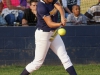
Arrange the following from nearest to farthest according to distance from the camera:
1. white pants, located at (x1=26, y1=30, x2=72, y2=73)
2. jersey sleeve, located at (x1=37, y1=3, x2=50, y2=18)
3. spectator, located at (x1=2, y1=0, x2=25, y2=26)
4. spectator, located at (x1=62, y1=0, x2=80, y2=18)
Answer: jersey sleeve, located at (x1=37, y1=3, x2=50, y2=18) → white pants, located at (x1=26, y1=30, x2=72, y2=73) → spectator, located at (x1=2, y1=0, x2=25, y2=26) → spectator, located at (x1=62, y1=0, x2=80, y2=18)

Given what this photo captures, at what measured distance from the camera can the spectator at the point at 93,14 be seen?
33.9 feet

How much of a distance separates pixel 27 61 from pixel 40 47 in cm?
312

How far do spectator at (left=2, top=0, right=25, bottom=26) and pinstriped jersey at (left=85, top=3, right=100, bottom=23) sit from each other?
1732 mm

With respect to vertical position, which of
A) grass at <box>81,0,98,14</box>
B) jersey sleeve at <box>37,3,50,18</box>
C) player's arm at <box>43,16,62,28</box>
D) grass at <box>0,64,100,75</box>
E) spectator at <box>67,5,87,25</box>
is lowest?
grass at <box>0,64,100,75</box>

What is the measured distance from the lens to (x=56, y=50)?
6.96 metres

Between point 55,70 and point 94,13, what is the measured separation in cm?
209

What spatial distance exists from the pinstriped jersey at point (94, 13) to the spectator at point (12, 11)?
1.73 metres

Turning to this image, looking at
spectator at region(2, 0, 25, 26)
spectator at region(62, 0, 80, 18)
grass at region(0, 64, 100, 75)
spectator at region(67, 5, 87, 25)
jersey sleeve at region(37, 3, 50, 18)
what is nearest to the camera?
jersey sleeve at region(37, 3, 50, 18)

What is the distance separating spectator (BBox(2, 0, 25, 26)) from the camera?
33.0 ft

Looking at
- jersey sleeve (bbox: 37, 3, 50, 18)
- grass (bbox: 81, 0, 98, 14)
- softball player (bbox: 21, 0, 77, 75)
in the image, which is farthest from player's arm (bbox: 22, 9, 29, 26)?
jersey sleeve (bbox: 37, 3, 50, 18)

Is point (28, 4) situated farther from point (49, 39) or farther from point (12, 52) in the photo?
point (49, 39)

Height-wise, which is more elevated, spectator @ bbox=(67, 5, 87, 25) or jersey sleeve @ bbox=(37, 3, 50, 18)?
jersey sleeve @ bbox=(37, 3, 50, 18)

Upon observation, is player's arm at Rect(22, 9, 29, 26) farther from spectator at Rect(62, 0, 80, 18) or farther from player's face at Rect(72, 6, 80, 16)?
player's face at Rect(72, 6, 80, 16)

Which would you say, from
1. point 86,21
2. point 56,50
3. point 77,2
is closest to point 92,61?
point 86,21
